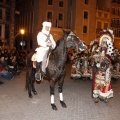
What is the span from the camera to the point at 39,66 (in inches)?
301

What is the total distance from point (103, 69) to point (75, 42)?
1.57m

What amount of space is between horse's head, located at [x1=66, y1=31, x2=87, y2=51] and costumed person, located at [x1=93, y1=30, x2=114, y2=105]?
1.06 m

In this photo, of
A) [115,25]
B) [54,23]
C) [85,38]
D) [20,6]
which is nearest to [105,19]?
[115,25]

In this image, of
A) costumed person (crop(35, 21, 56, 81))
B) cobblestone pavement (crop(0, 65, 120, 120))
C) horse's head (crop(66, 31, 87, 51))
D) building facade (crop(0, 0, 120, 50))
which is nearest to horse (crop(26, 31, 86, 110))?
horse's head (crop(66, 31, 87, 51))

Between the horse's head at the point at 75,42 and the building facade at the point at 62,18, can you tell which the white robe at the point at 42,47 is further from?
the building facade at the point at 62,18

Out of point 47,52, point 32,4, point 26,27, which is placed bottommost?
point 47,52

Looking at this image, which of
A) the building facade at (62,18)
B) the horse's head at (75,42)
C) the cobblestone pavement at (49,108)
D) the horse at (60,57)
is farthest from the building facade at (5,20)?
the horse's head at (75,42)

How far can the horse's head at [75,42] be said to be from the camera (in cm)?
671

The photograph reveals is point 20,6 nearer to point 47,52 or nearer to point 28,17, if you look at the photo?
point 28,17

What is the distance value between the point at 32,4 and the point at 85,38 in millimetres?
11230

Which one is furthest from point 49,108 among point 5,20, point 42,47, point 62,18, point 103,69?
point 62,18

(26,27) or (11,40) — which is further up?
(26,27)

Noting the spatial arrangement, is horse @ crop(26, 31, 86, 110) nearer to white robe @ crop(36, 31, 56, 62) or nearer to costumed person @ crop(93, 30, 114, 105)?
white robe @ crop(36, 31, 56, 62)

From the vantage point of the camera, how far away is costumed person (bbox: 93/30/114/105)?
24.7 feet
